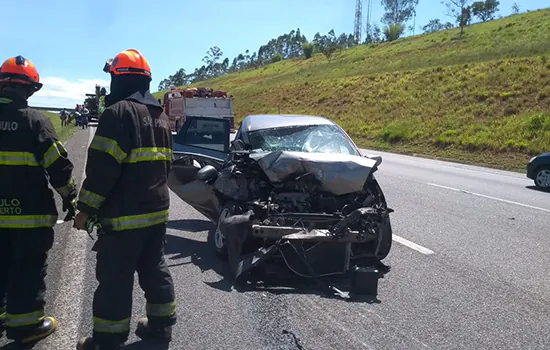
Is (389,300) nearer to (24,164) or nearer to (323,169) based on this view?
(323,169)

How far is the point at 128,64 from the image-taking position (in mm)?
3816

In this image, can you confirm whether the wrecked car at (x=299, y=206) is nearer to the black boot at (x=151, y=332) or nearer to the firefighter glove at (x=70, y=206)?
the black boot at (x=151, y=332)

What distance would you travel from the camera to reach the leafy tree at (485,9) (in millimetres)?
88312

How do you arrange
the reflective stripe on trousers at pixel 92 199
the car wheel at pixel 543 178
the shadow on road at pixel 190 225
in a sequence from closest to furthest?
the reflective stripe on trousers at pixel 92 199, the shadow on road at pixel 190 225, the car wheel at pixel 543 178

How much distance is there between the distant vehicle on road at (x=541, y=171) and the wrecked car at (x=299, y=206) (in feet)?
27.5

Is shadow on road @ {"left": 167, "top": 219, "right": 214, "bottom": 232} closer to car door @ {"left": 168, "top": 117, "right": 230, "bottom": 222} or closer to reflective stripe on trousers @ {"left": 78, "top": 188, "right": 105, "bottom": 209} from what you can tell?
car door @ {"left": 168, "top": 117, "right": 230, "bottom": 222}

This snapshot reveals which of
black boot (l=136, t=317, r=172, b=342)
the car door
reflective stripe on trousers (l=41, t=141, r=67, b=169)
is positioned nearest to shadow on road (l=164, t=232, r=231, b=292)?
the car door

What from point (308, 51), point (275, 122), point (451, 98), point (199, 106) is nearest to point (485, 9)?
point (308, 51)

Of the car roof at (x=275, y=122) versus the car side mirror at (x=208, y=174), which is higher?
the car roof at (x=275, y=122)

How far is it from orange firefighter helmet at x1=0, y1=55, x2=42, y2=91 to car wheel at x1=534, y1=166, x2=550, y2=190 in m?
12.3

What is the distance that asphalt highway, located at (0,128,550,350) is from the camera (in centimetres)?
414

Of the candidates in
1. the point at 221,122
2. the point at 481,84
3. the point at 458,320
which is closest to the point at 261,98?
the point at 481,84

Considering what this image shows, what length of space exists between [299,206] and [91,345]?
268 centimetres

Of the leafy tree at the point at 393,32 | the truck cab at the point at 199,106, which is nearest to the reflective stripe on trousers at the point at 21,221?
the truck cab at the point at 199,106
